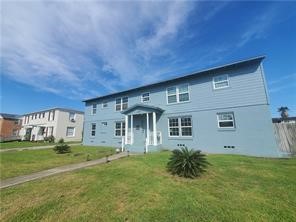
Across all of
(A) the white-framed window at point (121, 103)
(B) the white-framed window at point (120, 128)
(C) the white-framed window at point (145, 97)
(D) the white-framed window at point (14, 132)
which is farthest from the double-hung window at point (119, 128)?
(D) the white-framed window at point (14, 132)

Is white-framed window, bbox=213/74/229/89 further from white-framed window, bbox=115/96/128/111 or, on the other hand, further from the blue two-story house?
white-framed window, bbox=115/96/128/111

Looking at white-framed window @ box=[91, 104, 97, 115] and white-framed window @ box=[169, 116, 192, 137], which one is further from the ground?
→ white-framed window @ box=[91, 104, 97, 115]

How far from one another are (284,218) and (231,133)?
871 cm

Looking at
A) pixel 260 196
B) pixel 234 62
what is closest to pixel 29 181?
pixel 260 196

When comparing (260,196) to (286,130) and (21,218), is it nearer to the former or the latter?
(21,218)

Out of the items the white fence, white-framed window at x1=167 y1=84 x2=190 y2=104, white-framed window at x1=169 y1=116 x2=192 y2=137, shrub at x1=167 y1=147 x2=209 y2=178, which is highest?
white-framed window at x1=167 y1=84 x2=190 y2=104

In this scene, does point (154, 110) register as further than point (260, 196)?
Yes

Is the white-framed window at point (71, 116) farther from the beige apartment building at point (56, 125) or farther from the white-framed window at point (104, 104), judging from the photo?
the white-framed window at point (104, 104)

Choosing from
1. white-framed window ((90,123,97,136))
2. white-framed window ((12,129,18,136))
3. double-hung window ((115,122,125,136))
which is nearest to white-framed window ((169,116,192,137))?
double-hung window ((115,122,125,136))

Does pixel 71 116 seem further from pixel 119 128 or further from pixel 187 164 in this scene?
pixel 187 164

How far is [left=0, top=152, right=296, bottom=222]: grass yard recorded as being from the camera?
12.1ft

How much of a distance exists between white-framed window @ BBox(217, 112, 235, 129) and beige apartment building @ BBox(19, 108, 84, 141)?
28.6m

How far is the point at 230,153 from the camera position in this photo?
11.3 m

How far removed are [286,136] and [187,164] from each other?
927 centimetres
